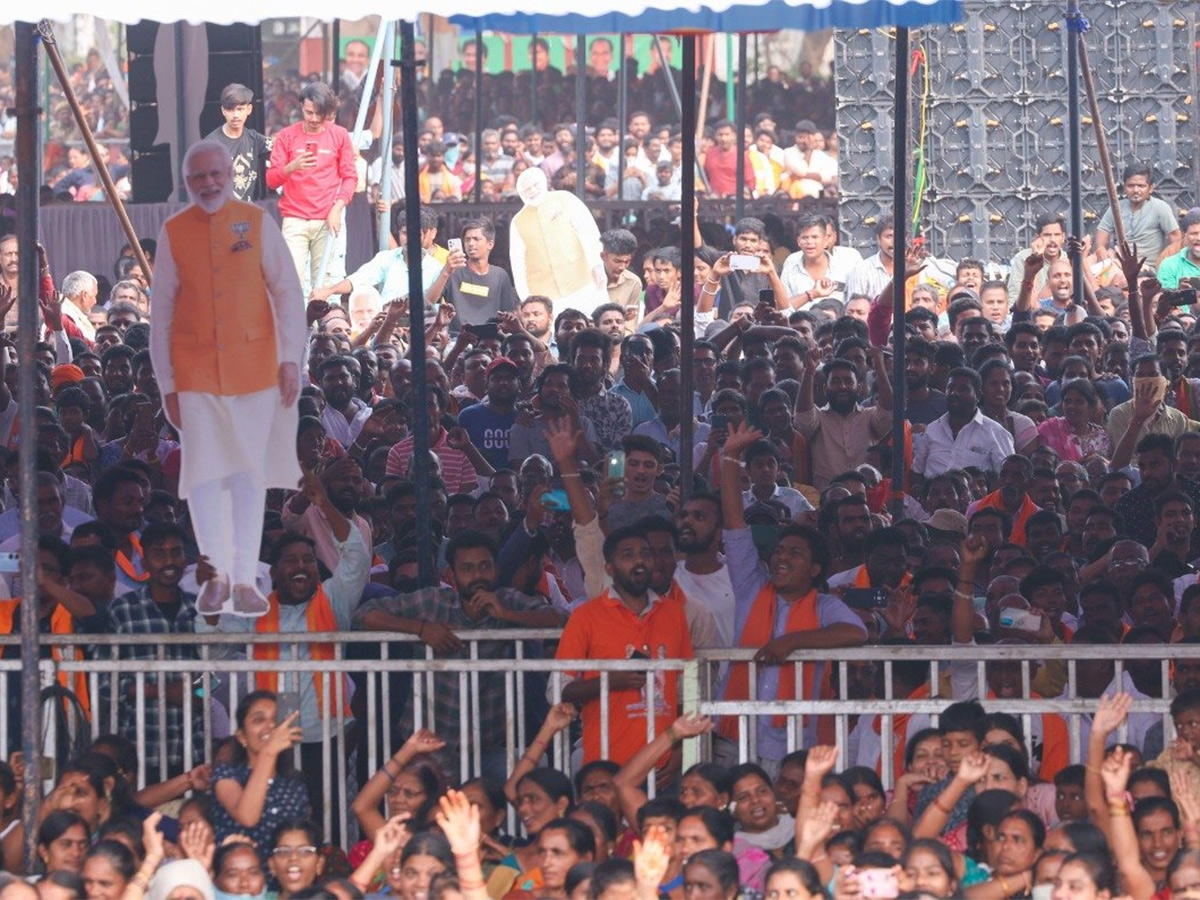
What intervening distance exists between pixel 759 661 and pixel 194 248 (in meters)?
2.46

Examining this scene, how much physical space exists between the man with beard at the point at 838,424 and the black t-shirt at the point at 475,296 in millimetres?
5751

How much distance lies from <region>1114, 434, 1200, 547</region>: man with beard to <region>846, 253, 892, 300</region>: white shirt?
642 cm

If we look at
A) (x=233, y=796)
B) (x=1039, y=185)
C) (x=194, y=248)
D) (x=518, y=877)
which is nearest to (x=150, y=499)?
(x=194, y=248)

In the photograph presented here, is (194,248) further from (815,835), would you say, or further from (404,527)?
(815,835)

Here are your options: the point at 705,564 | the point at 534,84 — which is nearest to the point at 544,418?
the point at 705,564

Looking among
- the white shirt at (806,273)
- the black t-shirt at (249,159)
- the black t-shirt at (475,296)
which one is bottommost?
the black t-shirt at (475,296)

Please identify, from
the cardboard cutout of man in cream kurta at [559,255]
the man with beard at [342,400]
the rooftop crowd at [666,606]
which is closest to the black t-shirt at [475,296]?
the cardboard cutout of man in cream kurta at [559,255]

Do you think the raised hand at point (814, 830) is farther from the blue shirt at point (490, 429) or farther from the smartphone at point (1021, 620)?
the blue shirt at point (490, 429)

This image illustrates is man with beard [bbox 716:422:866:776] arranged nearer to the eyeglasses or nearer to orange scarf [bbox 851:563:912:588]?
orange scarf [bbox 851:563:912:588]

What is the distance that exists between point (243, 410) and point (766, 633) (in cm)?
205

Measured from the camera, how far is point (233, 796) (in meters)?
8.29

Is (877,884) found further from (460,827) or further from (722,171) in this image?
(722,171)

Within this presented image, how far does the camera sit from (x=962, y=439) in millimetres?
12773

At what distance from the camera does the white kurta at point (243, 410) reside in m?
8.87
